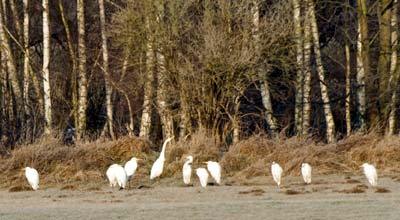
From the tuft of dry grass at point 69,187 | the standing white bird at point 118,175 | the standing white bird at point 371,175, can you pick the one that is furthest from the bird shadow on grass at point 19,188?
the standing white bird at point 371,175

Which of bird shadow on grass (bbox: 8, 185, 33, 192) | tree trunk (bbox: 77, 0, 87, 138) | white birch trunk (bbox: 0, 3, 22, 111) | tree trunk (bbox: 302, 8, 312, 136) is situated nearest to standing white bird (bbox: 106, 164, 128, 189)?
bird shadow on grass (bbox: 8, 185, 33, 192)

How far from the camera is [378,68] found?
38.3 meters

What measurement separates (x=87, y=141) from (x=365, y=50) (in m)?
10.8

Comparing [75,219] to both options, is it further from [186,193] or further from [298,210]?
[186,193]

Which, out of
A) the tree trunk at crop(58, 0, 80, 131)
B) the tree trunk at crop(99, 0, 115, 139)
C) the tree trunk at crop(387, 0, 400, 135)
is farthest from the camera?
the tree trunk at crop(58, 0, 80, 131)

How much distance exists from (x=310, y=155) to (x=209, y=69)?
5458mm

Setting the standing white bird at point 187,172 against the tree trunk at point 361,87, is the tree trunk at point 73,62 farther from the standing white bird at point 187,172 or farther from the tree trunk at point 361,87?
the standing white bird at point 187,172

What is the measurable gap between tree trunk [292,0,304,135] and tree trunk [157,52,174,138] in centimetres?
433

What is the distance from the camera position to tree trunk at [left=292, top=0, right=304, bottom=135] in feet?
119

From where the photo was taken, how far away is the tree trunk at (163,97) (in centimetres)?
3594

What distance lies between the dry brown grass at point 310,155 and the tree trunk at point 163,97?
15.8 ft

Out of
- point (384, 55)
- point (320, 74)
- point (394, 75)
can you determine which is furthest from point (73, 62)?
point (394, 75)

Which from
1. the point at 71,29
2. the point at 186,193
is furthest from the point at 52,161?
the point at 71,29

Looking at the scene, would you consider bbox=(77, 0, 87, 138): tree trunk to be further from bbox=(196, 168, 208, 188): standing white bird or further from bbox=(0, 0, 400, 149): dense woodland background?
bbox=(196, 168, 208, 188): standing white bird
